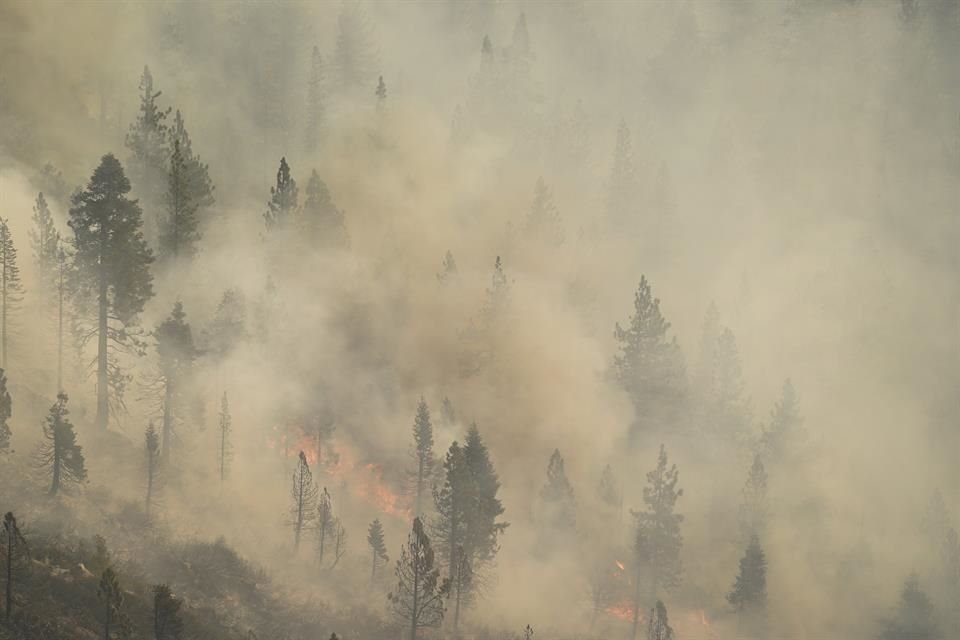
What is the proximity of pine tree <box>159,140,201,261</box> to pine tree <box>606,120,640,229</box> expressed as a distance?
52074mm

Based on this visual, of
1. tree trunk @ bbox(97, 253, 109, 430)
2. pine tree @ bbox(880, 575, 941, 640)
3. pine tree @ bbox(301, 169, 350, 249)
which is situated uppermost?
pine tree @ bbox(301, 169, 350, 249)

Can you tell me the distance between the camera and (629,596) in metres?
58.3

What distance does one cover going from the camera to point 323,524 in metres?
48.3

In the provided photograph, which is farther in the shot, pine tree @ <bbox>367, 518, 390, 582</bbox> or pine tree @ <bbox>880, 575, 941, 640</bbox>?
pine tree @ <bbox>880, 575, 941, 640</bbox>

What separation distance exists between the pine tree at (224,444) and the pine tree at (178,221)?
10.2 metres

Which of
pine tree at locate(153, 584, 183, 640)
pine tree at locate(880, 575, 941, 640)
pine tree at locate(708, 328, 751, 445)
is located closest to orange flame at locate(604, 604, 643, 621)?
pine tree at locate(708, 328, 751, 445)

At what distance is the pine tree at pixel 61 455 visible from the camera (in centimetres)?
3709

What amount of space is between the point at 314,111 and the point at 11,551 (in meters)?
74.2

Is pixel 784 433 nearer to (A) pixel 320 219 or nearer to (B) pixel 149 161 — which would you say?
(A) pixel 320 219

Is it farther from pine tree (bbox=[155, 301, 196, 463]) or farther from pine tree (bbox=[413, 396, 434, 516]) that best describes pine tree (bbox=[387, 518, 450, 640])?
pine tree (bbox=[155, 301, 196, 463])

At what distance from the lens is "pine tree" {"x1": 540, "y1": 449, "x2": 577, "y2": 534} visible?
57.8m

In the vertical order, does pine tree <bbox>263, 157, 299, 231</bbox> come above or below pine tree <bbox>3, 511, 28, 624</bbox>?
above

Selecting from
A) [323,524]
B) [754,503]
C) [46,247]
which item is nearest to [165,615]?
[323,524]

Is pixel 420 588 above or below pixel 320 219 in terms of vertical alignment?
below
